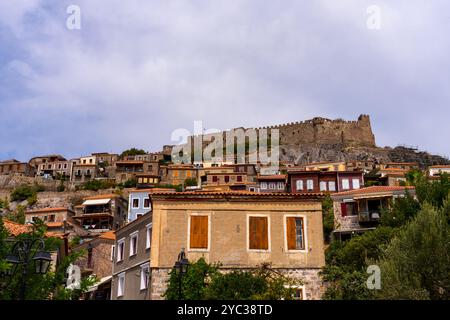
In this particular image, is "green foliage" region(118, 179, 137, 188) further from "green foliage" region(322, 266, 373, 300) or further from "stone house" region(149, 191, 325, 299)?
"green foliage" region(322, 266, 373, 300)

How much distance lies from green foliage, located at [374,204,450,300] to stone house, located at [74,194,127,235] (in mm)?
58525

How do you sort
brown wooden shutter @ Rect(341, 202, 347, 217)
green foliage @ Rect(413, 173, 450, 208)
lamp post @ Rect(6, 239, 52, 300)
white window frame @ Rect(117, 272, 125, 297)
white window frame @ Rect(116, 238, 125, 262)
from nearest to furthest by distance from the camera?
lamp post @ Rect(6, 239, 52, 300), white window frame @ Rect(117, 272, 125, 297), white window frame @ Rect(116, 238, 125, 262), green foliage @ Rect(413, 173, 450, 208), brown wooden shutter @ Rect(341, 202, 347, 217)

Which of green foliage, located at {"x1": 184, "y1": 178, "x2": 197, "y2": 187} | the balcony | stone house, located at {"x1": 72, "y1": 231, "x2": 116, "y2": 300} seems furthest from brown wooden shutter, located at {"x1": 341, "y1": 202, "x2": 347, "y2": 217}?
green foliage, located at {"x1": 184, "y1": 178, "x2": 197, "y2": 187}

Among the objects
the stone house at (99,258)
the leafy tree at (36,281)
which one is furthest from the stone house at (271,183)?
the leafy tree at (36,281)

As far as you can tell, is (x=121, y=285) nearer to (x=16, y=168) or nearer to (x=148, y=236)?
(x=148, y=236)

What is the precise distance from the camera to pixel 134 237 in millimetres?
29844

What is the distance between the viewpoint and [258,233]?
26.3 m

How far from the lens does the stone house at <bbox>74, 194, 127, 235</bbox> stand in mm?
78438

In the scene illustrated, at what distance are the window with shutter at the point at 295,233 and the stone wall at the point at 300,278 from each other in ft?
3.86

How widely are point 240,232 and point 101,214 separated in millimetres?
55353

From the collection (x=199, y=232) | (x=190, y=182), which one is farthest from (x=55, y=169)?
(x=199, y=232)

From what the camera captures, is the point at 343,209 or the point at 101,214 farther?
the point at 101,214
